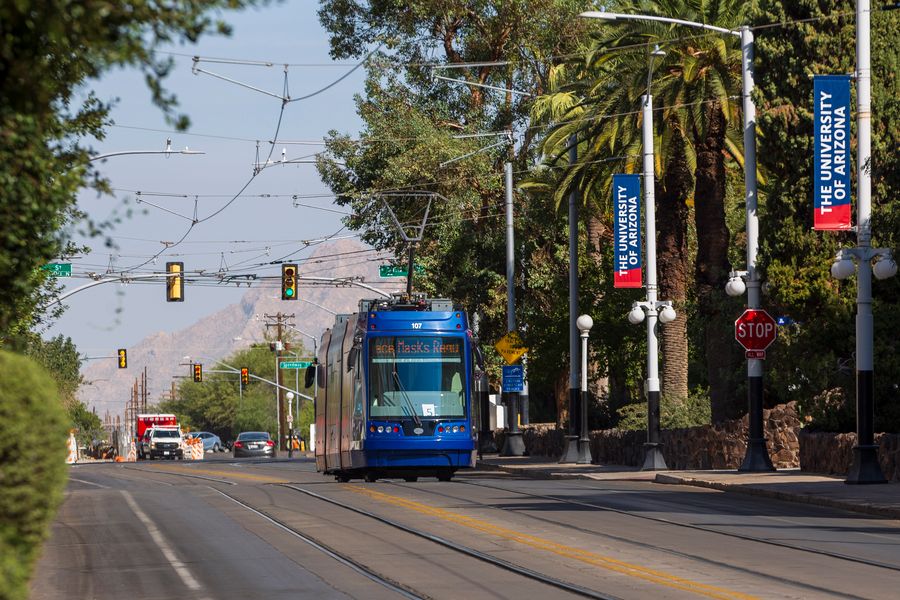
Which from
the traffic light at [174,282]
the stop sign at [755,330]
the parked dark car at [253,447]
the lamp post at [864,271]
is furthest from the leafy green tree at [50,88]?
the parked dark car at [253,447]

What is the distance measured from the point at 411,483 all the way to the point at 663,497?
8.55m

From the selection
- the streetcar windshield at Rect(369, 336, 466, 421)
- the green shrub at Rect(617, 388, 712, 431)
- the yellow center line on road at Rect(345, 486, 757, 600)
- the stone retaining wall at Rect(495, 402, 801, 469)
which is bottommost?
the yellow center line on road at Rect(345, 486, 757, 600)

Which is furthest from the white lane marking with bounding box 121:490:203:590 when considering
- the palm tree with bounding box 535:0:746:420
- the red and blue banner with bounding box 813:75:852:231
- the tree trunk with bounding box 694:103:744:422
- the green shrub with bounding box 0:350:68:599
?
the palm tree with bounding box 535:0:746:420

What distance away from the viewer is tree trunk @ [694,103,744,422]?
41188mm

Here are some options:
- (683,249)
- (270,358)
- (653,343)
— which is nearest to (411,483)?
(653,343)

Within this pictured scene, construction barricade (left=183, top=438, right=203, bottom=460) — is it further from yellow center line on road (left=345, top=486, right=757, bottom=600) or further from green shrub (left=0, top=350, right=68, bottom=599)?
green shrub (left=0, top=350, right=68, bottom=599)

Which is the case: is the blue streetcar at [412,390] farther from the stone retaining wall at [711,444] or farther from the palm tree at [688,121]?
the palm tree at [688,121]

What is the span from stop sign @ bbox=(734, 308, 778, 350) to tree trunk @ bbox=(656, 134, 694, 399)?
37.2 feet

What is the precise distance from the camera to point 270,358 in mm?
187250

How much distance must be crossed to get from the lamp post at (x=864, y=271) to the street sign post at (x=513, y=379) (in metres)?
22.1

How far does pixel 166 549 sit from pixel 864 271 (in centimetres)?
1454

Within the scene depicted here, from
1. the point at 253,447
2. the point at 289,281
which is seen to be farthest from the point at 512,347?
the point at 253,447

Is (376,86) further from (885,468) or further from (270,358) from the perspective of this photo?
(270,358)

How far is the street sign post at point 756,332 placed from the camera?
1329 inches
